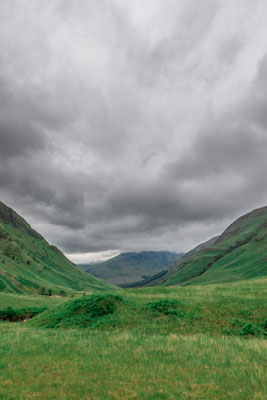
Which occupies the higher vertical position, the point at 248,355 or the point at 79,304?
the point at 79,304

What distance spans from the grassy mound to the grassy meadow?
0.40 feet

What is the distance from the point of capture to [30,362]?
14.9m

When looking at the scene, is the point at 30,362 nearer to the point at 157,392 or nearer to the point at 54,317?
the point at 157,392

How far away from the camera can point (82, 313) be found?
27078mm

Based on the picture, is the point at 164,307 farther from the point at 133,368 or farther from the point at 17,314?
the point at 17,314

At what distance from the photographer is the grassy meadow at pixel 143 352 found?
427 inches

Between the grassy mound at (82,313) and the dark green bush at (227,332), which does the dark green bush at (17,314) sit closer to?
the grassy mound at (82,313)

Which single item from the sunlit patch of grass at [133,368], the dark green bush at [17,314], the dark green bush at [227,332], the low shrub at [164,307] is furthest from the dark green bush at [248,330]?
the dark green bush at [17,314]

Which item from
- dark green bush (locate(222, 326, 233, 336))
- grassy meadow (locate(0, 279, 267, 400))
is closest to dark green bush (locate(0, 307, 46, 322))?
grassy meadow (locate(0, 279, 267, 400))

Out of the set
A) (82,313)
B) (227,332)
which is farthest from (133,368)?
(82,313)

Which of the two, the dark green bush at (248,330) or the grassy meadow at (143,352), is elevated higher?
the grassy meadow at (143,352)

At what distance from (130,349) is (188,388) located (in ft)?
21.7

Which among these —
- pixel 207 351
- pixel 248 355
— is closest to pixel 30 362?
pixel 207 351

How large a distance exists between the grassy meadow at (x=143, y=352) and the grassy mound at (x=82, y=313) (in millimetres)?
123
